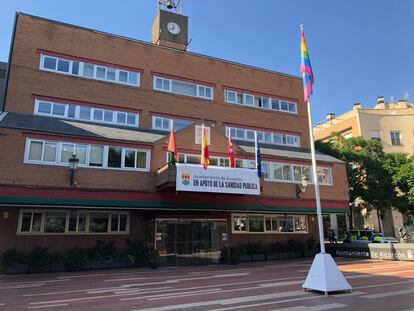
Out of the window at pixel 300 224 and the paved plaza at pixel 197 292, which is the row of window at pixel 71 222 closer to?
the paved plaza at pixel 197 292

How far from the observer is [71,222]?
2050 centimetres

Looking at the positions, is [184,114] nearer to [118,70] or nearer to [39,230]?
[118,70]

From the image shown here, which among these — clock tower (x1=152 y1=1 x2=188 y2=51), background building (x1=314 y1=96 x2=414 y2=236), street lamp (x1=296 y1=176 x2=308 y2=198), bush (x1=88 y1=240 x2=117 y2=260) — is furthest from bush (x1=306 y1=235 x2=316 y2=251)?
background building (x1=314 y1=96 x2=414 y2=236)

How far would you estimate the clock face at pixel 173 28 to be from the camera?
32.8 metres

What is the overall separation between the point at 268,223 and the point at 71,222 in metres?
13.8

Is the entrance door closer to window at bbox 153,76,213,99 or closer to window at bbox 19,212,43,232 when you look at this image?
window at bbox 19,212,43,232

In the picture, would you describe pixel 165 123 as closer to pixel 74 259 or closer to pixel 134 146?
pixel 134 146

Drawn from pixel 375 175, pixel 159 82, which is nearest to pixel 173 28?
pixel 159 82

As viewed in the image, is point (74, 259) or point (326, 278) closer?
point (326, 278)

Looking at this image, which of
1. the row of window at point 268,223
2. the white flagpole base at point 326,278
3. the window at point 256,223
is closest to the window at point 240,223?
the row of window at point 268,223

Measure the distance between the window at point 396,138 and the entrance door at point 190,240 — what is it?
3892 cm

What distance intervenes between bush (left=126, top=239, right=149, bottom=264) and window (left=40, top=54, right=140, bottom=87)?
1158 centimetres

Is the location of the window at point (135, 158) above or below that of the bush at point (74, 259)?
above

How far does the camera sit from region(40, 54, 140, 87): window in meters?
23.5
